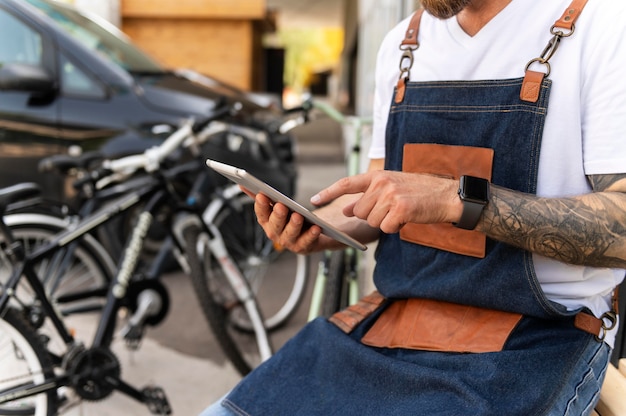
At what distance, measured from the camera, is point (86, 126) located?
168 inches

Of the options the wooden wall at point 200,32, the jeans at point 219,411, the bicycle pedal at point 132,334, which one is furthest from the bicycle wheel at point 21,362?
the wooden wall at point 200,32

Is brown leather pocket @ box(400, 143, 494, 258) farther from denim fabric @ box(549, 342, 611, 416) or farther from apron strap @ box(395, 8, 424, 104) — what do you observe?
denim fabric @ box(549, 342, 611, 416)

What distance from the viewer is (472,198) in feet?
4.15

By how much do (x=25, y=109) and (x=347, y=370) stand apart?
3.47 m

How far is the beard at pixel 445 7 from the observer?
142cm

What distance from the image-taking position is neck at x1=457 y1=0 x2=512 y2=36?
4.84ft

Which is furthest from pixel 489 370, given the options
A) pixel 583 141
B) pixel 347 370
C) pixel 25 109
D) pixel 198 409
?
pixel 25 109

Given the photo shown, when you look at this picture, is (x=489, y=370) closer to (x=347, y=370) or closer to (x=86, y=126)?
(x=347, y=370)

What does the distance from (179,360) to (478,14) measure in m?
2.65

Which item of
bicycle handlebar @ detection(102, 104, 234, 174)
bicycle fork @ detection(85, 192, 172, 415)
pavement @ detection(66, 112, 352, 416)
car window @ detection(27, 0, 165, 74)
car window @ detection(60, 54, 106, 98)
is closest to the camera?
bicycle fork @ detection(85, 192, 172, 415)

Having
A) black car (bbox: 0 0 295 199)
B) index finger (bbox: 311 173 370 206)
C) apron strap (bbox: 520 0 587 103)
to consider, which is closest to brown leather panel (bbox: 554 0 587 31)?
apron strap (bbox: 520 0 587 103)

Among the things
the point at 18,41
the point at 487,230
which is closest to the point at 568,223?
the point at 487,230

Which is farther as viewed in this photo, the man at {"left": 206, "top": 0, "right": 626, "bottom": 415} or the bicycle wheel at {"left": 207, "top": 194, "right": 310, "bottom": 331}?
the bicycle wheel at {"left": 207, "top": 194, "right": 310, "bottom": 331}

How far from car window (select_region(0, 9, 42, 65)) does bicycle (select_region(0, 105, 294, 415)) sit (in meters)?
1.91
